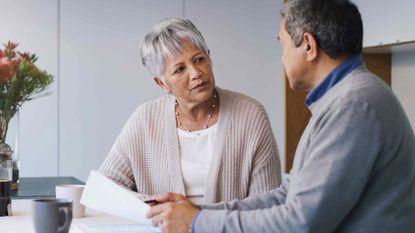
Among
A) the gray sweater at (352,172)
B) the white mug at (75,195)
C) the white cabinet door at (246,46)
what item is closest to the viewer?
the gray sweater at (352,172)

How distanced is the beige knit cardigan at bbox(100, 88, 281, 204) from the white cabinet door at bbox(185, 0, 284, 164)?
2.45 meters

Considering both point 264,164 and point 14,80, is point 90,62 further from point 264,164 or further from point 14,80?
point 264,164

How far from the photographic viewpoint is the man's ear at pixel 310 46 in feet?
4.72

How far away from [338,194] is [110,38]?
3272 millimetres

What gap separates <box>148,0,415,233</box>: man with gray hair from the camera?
1.29m

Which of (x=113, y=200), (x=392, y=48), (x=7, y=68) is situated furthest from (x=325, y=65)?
(x=392, y=48)

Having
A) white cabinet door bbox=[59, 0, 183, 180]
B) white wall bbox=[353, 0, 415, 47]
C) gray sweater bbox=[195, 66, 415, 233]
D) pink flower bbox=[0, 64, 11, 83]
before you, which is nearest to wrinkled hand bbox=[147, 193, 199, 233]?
gray sweater bbox=[195, 66, 415, 233]

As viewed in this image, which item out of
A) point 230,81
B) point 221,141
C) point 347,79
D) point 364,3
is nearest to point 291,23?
point 347,79

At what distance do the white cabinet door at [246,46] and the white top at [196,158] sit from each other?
2511 mm

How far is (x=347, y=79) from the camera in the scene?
4.60 feet

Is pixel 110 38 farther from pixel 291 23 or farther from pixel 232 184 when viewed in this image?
pixel 291 23

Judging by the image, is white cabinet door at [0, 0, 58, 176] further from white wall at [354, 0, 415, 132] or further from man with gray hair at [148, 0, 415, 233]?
man with gray hair at [148, 0, 415, 233]

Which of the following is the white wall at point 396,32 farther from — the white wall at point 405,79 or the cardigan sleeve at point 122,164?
the cardigan sleeve at point 122,164

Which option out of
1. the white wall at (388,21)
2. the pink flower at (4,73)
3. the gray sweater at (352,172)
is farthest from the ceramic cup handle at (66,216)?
the white wall at (388,21)
